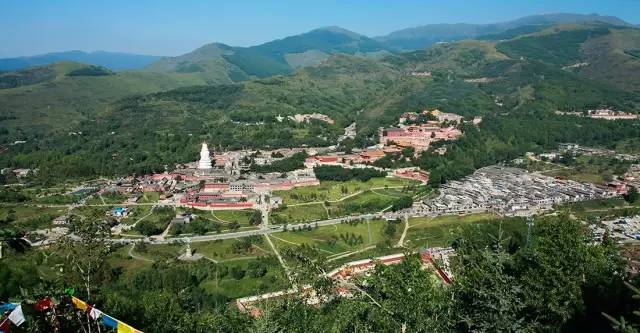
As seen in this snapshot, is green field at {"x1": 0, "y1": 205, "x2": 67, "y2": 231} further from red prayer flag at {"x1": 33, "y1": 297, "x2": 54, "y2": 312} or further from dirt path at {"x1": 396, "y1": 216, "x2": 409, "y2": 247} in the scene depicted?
red prayer flag at {"x1": 33, "y1": 297, "x2": 54, "y2": 312}

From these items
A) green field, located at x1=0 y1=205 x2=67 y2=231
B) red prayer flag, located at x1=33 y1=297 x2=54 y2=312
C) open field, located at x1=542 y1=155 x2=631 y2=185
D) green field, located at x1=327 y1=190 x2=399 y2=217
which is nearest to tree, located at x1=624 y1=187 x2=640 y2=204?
open field, located at x1=542 y1=155 x2=631 y2=185

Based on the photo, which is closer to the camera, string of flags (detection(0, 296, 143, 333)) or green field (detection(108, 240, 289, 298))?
string of flags (detection(0, 296, 143, 333))

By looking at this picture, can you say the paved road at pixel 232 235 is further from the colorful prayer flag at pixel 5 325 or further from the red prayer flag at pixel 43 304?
the colorful prayer flag at pixel 5 325

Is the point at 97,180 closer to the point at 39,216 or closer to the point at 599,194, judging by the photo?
the point at 39,216

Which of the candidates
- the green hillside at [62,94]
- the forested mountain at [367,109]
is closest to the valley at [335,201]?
the forested mountain at [367,109]

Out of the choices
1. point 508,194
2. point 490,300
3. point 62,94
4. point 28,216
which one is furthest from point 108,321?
point 62,94

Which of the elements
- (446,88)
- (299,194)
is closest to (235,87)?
(446,88)
